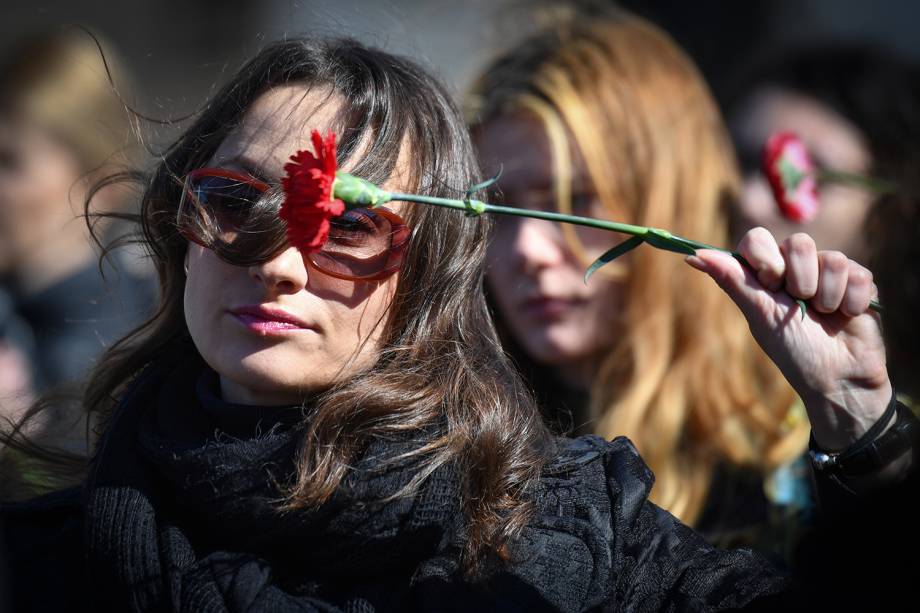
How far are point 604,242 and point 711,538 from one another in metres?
0.91

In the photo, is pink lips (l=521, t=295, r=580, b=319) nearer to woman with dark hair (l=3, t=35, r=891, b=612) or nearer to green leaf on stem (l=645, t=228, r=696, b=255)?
woman with dark hair (l=3, t=35, r=891, b=612)

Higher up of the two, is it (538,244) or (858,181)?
(858,181)

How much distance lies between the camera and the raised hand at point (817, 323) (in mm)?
1763

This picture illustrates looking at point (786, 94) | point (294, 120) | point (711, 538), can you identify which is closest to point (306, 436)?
point (294, 120)

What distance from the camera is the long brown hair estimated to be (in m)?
1.77

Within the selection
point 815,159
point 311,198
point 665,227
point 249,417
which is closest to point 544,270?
point 665,227

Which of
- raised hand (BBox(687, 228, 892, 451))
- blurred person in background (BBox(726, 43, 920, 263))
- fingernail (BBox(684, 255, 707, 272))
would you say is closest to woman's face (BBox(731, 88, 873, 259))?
blurred person in background (BBox(726, 43, 920, 263))

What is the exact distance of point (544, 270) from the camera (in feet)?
9.82

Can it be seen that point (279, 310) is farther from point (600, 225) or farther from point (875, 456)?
point (875, 456)

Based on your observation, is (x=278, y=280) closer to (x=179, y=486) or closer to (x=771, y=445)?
(x=179, y=486)

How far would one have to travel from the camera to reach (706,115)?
3338mm

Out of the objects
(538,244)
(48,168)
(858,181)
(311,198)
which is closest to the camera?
(311,198)

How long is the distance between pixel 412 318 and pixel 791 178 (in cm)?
167

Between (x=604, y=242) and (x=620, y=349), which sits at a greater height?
(x=604, y=242)
